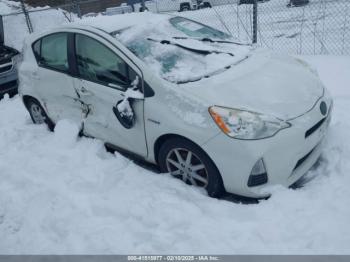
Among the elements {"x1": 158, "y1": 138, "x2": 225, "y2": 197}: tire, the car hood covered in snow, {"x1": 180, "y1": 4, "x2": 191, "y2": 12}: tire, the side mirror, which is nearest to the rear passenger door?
the side mirror

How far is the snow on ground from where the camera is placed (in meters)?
2.89

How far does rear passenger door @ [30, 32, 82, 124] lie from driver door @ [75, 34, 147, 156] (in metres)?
0.20

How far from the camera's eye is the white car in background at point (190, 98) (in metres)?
3.13

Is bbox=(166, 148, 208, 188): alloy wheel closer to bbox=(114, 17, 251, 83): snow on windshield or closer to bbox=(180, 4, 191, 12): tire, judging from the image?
bbox=(114, 17, 251, 83): snow on windshield

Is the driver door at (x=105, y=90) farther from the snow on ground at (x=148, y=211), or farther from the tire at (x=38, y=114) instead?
the tire at (x=38, y=114)

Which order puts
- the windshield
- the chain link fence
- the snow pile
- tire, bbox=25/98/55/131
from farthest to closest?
the chain link fence
tire, bbox=25/98/55/131
the snow pile
the windshield

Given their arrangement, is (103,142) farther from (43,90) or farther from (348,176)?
(348,176)

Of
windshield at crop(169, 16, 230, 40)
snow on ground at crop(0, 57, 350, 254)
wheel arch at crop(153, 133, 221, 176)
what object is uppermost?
windshield at crop(169, 16, 230, 40)

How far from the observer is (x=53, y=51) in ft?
15.3

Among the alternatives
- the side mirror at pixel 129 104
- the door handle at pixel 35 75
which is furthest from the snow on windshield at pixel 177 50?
the door handle at pixel 35 75

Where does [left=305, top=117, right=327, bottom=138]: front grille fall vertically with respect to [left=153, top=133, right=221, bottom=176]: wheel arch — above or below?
above

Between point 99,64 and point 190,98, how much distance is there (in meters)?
1.28

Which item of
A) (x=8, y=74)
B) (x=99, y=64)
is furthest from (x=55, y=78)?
(x=8, y=74)

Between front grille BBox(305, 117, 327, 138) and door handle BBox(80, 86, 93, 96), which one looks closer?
front grille BBox(305, 117, 327, 138)
